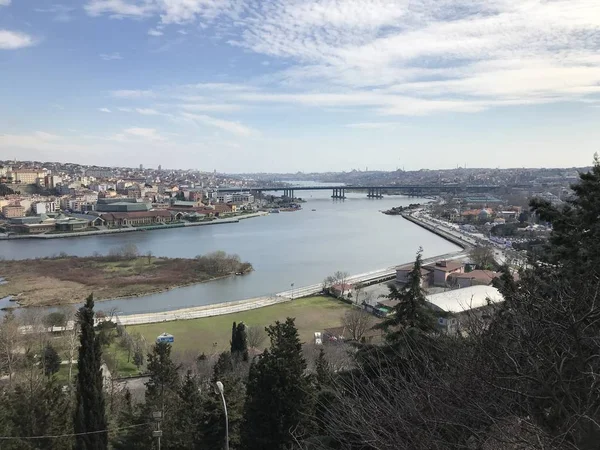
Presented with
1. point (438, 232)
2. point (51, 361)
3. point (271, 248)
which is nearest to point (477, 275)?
point (271, 248)

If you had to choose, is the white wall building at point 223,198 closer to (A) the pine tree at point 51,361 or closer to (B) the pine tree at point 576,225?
(A) the pine tree at point 51,361

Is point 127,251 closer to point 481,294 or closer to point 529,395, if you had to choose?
point 481,294

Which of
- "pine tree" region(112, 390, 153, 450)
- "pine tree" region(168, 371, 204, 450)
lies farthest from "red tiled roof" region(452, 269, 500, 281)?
"pine tree" region(112, 390, 153, 450)

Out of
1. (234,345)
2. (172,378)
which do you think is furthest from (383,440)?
(234,345)

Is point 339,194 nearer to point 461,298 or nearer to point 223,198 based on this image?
point 223,198

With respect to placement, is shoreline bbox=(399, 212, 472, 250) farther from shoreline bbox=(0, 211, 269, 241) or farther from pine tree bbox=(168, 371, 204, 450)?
pine tree bbox=(168, 371, 204, 450)
